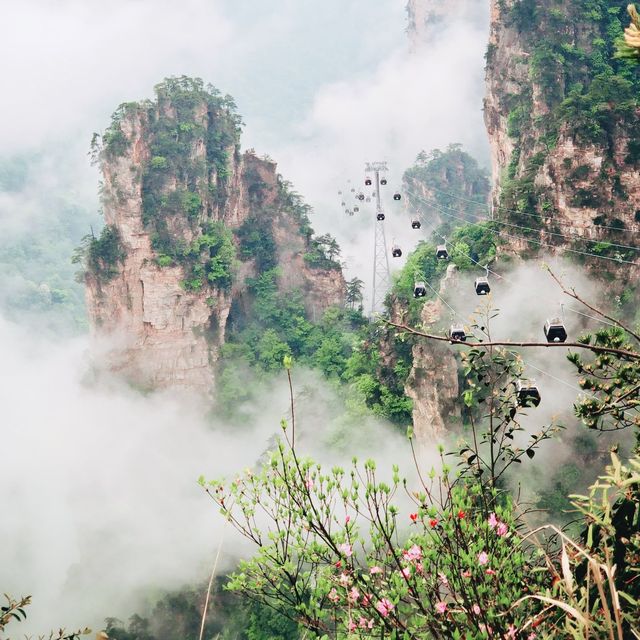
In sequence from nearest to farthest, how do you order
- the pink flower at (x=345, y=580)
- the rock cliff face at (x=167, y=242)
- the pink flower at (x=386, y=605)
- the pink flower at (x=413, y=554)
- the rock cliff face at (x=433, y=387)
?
the pink flower at (x=386, y=605)
the pink flower at (x=345, y=580)
the pink flower at (x=413, y=554)
the rock cliff face at (x=433, y=387)
the rock cliff face at (x=167, y=242)

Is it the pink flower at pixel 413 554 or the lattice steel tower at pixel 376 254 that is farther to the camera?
the lattice steel tower at pixel 376 254

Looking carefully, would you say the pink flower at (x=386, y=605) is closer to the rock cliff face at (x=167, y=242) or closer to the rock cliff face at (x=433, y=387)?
the rock cliff face at (x=433, y=387)

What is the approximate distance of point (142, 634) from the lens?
→ 2439 centimetres

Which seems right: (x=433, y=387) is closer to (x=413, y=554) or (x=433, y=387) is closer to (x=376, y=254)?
(x=413, y=554)

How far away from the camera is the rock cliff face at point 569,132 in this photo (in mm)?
20609

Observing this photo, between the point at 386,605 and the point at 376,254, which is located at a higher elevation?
the point at 376,254

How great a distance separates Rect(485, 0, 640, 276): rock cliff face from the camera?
67.6 ft

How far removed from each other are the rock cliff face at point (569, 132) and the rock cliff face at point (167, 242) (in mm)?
17894

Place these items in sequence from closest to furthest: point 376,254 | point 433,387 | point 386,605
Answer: point 386,605
point 433,387
point 376,254

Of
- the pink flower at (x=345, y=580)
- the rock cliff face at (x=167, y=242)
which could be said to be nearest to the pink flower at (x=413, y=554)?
the pink flower at (x=345, y=580)

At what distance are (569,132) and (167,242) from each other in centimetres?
2265

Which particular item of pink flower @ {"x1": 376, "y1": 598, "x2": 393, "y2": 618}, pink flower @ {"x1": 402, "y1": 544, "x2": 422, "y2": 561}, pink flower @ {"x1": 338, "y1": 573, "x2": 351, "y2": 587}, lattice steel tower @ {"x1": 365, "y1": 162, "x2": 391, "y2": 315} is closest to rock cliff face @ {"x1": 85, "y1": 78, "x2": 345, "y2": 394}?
lattice steel tower @ {"x1": 365, "y1": 162, "x2": 391, "y2": 315}

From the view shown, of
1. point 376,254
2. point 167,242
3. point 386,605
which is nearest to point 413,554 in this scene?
point 386,605

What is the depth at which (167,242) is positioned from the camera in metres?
35.1
